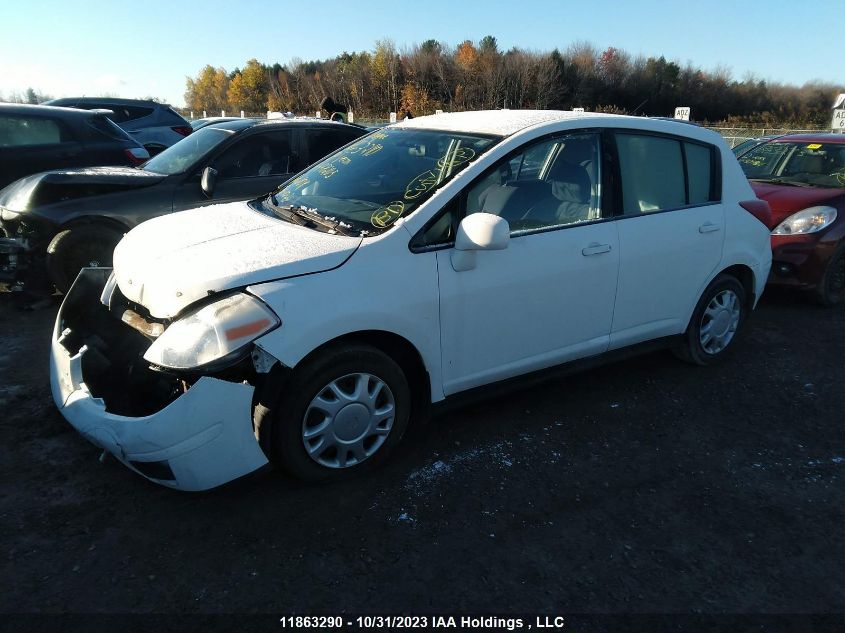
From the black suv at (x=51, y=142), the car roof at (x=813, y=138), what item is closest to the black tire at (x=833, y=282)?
the car roof at (x=813, y=138)

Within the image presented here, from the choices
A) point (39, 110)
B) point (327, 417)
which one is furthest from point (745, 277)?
point (39, 110)

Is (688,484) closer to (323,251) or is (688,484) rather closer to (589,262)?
(589,262)

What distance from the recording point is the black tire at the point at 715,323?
4520 millimetres

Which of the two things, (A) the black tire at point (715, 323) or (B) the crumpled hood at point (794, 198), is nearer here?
(A) the black tire at point (715, 323)

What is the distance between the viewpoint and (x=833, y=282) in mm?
6453

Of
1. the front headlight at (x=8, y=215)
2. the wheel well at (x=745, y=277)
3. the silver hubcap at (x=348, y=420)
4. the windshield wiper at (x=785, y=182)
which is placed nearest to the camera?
the silver hubcap at (x=348, y=420)

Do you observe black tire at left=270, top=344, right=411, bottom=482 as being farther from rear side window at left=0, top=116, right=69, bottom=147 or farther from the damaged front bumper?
rear side window at left=0, top=116, right=69, bottom=147

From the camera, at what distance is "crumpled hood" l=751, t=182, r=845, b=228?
6.33 meters

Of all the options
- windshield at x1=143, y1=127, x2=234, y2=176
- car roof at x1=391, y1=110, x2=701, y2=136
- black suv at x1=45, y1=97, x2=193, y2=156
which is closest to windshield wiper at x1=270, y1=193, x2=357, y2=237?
car roof at x1=391, y1=110, x2=701, y2=136

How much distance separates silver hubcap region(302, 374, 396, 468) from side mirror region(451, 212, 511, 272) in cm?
73

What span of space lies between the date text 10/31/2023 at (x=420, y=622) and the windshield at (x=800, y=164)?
6.31 meters

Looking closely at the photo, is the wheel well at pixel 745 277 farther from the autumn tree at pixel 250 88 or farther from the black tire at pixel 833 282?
the autumn tree at pixel 250 88

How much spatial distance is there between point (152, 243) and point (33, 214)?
110 inches

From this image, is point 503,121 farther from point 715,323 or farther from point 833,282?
point 833,282
